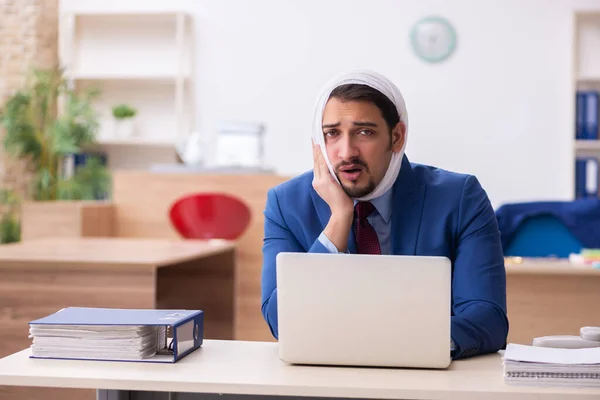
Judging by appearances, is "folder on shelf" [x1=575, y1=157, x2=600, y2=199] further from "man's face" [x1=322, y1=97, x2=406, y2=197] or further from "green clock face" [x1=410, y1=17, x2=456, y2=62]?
"man's face" [x1=322, y1=97, x2=406, y2=197]

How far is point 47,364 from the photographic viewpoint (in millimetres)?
1423

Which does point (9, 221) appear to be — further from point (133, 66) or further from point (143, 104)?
point (133, 66)

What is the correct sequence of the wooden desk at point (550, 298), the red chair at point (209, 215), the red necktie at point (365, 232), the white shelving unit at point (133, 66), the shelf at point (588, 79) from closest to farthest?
the red necktie at point (365, 232)
the wooden desk at point (550, 298)
the red chair at point (209, 215)
the shelf at point (588, 79)
the white shelving unit at point (133, 66)

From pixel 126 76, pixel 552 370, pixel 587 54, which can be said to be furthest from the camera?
pixel 126 76

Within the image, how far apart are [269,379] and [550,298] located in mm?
2230

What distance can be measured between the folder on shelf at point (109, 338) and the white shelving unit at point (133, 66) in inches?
208

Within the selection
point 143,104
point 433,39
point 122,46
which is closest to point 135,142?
point 143,104

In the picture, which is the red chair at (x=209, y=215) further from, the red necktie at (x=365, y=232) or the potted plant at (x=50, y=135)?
the red necktie at (x=365, y=232)

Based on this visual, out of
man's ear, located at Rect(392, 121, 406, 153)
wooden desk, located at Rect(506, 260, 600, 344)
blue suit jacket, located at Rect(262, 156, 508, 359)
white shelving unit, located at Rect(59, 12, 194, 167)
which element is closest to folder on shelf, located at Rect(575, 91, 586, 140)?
white shelving unit, located at Rect(59, 12, 194, 167)

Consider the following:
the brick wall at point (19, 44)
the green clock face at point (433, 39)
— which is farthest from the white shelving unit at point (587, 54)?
the brick wall at point (19, 44)

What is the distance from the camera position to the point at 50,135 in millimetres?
6242

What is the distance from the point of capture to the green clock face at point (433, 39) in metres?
6.53

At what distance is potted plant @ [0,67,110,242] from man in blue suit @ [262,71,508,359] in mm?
4522

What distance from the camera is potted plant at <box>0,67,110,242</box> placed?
6.15 m
